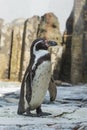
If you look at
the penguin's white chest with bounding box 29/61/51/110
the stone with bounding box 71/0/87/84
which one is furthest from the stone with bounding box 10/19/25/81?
the penguin's white chest with bounding box 29/61/51/110

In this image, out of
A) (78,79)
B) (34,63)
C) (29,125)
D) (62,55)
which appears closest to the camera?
(29,125)

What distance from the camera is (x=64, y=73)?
53.1 ft

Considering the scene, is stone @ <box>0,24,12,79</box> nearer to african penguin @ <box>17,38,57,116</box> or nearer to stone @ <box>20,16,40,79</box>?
stone @ <box>20,16,40,79</box>

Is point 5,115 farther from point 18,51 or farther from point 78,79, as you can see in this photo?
point 18,51

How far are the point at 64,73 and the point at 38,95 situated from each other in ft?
37.6

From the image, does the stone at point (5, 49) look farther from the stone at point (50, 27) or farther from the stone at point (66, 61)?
the stone at point (66, 61)

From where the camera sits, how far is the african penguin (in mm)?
4641

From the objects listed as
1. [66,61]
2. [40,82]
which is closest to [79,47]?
[66,61]

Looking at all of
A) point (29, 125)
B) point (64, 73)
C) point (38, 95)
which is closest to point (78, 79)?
point (64, 73)

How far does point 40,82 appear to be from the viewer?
4695mm

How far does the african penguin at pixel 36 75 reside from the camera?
4641 millimetres

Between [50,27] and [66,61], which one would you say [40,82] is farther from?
[50,27]

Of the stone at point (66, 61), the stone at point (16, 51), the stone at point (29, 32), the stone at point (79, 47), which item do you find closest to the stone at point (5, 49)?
the stone at point (16, 51)

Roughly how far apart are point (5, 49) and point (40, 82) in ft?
42.0
